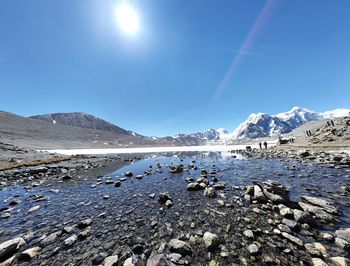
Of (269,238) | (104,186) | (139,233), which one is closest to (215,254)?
(269,238)

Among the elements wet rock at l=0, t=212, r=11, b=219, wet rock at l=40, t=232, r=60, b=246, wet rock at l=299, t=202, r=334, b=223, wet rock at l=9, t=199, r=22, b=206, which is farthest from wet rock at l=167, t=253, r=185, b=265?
wet rock at l=9, t=199, r=22, b=206

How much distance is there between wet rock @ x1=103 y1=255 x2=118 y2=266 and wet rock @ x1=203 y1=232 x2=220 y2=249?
3158 mm

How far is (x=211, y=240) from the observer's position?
6.21 metres

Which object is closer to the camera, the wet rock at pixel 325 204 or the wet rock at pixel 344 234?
the wet rock at pixel 344 234

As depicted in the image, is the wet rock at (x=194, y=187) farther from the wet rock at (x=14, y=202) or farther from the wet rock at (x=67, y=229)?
the wet rock at (x=14, y=202)

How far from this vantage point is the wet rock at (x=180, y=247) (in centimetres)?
576

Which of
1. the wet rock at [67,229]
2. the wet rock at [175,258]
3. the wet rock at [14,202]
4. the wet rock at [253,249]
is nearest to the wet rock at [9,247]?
the wet rock at [67,229]

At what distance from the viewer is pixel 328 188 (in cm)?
1172

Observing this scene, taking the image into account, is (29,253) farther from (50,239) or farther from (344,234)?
(344,234)

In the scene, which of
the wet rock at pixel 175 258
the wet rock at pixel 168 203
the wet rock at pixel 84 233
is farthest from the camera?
the wet rock at pixel 168 203

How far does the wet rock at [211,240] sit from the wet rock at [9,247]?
23.2ft

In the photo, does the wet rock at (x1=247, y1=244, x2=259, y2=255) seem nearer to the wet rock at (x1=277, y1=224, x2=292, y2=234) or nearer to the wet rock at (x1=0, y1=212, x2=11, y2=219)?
the wet rock at (x1=277, y1=224, x2=292, y2=234)

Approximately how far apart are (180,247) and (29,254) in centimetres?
536

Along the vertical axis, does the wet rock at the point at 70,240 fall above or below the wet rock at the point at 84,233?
below
